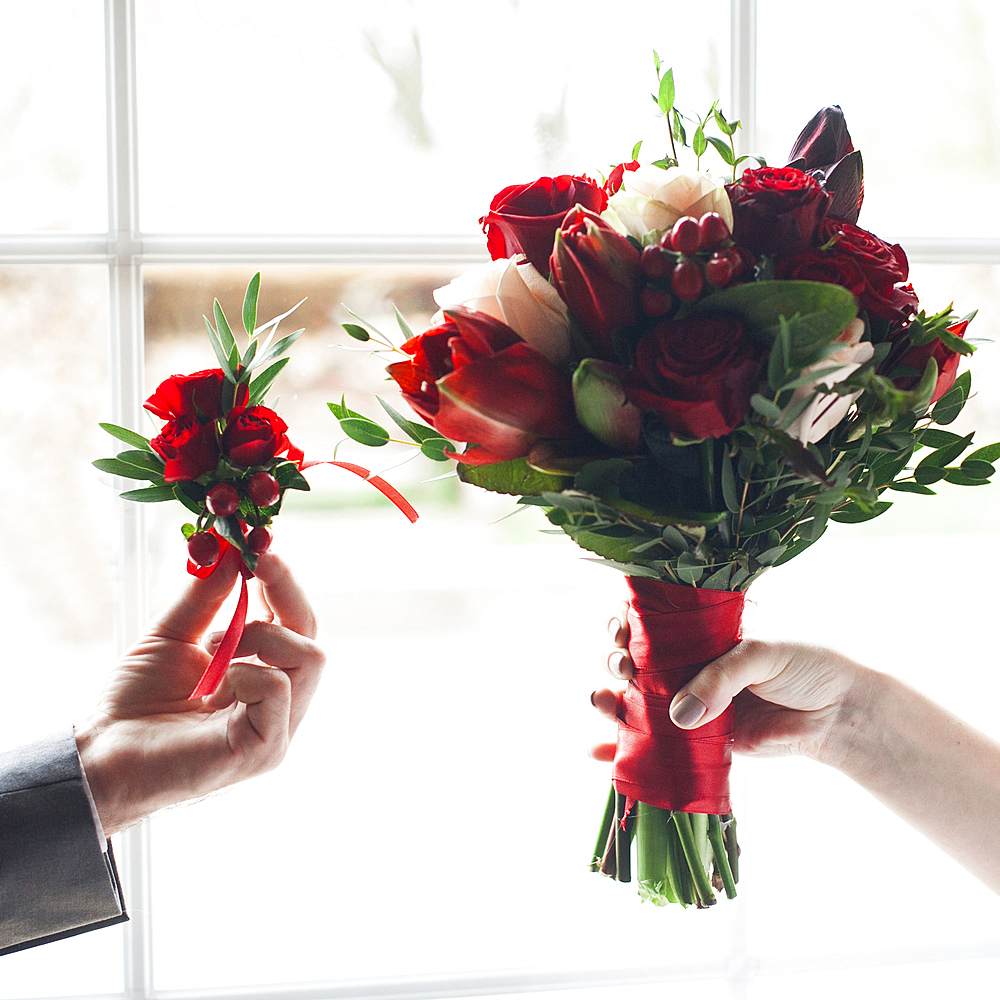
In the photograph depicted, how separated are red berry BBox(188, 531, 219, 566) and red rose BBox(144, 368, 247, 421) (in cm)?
10

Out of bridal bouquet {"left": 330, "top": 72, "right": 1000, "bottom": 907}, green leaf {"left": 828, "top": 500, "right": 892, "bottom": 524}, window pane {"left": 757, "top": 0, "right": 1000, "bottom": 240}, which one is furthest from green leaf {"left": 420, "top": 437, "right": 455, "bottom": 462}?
window pane {"left": 757, "top": 0, "right": 1000, "bottom": 240}

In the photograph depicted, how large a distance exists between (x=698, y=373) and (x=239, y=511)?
42cm

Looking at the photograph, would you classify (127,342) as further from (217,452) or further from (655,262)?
(655,262)

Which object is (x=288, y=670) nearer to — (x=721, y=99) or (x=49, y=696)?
(x=49, y=696)

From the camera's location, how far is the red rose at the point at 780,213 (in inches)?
23.7

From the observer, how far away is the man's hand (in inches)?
30.7

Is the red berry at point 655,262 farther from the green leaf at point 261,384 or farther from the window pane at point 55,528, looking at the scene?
the window pane at point 55,528

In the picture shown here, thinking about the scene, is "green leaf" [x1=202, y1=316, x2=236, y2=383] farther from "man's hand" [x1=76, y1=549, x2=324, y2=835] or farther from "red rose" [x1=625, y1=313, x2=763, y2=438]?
"red rose" [x1=625, y1=313, x2=763, y2=438]

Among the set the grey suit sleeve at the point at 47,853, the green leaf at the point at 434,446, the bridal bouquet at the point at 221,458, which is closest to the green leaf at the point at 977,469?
the green leaf at the point at 434,446

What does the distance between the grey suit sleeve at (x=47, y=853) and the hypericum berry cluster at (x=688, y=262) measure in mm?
689

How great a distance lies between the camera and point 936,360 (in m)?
0.63

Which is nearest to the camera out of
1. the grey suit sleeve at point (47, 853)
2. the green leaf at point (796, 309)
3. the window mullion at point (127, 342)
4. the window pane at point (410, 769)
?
the green leaf at point (796, 309)

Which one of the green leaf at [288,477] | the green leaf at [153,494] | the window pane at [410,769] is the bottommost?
the window pane at [410,769]

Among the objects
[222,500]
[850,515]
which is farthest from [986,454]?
[222,500]
